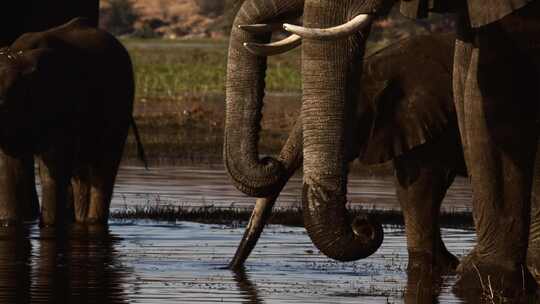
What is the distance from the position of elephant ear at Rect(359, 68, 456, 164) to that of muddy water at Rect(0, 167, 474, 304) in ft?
2.44

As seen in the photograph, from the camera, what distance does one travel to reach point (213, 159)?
2448 cm

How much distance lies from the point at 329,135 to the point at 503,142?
1.61 metres

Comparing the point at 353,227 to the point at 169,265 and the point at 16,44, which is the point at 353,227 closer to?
the point at 169,265

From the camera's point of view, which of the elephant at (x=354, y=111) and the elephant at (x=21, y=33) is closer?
the elephant at (x=354, y=111)

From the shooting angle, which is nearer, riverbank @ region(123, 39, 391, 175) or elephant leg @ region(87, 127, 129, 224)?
elephant leg @ region(87, 127, 129, 224)

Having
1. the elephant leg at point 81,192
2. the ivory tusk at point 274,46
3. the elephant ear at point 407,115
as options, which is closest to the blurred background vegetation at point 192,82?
the elephant ear at point 407,115

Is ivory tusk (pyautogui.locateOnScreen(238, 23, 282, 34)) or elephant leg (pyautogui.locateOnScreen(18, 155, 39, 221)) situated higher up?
ivory tusk (pyautogui.locateOnScreen(238, 23, 282, 34))

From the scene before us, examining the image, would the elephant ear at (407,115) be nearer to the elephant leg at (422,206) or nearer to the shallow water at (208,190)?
the elephant leg at (422,206)

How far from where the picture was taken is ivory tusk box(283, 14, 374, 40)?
859 cm

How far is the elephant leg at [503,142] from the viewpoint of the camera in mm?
9938

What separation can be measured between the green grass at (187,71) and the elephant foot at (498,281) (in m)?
27.1

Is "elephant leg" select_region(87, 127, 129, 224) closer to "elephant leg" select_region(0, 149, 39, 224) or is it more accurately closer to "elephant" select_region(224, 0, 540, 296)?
"elephant leg" select_region(0, 149, 39, 224)

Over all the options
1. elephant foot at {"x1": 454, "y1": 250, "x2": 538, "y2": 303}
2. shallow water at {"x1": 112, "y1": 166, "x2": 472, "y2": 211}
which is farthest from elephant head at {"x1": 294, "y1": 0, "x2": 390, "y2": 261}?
shallow water at {"x1": 112, "y1": 166, "x2": 472, "y2": 211}

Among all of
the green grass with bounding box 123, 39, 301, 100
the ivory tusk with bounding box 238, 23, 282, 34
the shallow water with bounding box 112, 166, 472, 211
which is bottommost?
the green grass with bounding box 123, 39, 301, 100
